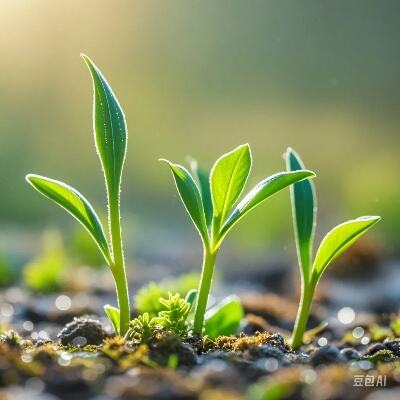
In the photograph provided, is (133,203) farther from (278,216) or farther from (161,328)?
(161,328)

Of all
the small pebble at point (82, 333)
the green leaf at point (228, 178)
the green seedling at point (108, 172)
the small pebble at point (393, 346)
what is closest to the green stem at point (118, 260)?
the green seedling at point (108, 172)

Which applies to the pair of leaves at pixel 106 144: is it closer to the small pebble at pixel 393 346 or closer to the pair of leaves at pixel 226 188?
the pair of leaves at pixel 226 188

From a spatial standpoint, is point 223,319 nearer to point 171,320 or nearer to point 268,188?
point 171,320

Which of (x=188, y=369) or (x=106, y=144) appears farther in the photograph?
(x=106, y=144)

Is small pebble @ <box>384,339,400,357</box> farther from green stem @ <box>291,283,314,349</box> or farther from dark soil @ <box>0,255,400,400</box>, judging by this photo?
green stem @ <box>291,283,314,349</box>

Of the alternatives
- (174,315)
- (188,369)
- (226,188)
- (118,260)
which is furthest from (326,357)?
(118,260)
